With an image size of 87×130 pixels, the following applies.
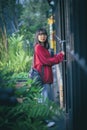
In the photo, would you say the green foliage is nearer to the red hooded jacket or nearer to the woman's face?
the red hooded jacket

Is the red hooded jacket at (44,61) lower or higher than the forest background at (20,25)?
lower

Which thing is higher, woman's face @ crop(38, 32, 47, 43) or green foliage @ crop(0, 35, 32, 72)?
woman's face @ crop(38, 32, 47, 43)

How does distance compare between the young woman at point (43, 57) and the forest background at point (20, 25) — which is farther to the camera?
the forest background at point (20, 25)

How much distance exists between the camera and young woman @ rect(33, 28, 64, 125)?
3.76 metres

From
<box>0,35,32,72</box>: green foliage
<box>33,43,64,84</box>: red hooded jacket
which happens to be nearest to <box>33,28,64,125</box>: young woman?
<box>33,43,64,84</box>: red hooded jacket

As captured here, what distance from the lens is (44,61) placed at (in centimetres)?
379

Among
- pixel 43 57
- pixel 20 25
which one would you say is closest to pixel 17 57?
pixel 20 25

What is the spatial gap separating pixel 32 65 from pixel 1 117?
133 centimetres

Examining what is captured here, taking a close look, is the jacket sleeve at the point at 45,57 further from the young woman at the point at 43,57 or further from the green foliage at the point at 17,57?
the green foliage at the point at 17,57

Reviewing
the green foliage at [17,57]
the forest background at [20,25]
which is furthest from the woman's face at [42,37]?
the green foliage at [17,57]

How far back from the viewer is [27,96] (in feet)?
9.29

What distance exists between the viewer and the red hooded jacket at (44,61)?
3.76 metres

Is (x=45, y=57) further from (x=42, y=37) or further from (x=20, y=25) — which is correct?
(x=20, y=25)

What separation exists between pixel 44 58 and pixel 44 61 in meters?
0.03
